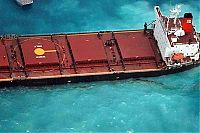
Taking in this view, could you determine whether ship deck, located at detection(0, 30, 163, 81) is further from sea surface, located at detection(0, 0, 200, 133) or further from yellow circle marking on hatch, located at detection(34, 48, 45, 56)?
sea surface, located at detection(0, 0, 200, 133)

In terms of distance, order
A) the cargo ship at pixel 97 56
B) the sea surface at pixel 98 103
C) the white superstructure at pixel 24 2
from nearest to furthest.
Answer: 1. the sea surface at pixel 98 103
2. the cargo ship at pixel 97 56
3. the white superstructure at pixel 24 2

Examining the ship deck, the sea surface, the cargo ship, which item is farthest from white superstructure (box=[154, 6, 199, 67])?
the sea surface

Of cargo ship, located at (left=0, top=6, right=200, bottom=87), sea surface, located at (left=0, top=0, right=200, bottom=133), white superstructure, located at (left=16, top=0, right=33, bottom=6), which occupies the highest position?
white superstructure, located at (left=16, top=0, right=33, bottom=6)

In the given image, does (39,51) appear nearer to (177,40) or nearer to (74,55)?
(74,55)

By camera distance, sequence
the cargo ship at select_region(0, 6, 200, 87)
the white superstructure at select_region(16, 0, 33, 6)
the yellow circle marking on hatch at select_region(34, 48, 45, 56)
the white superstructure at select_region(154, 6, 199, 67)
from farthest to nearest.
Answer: the white superstructure at select_region(16, 0, 33, 6) < the yellow circle marking on hatch at select_region(34, 48, 45, 56) < the white superstructure at select_region(154, 6, 199, 67) < the cargo ship at select_region(0, 6, 200, 87)

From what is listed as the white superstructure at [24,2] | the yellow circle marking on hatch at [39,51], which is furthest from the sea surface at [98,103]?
the yellow circle marking on hatch at [39,51]

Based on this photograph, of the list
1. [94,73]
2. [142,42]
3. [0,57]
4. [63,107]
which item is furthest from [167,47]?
[0,57]

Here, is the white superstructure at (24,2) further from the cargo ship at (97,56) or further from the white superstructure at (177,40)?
the white superstructure at (177,40)
